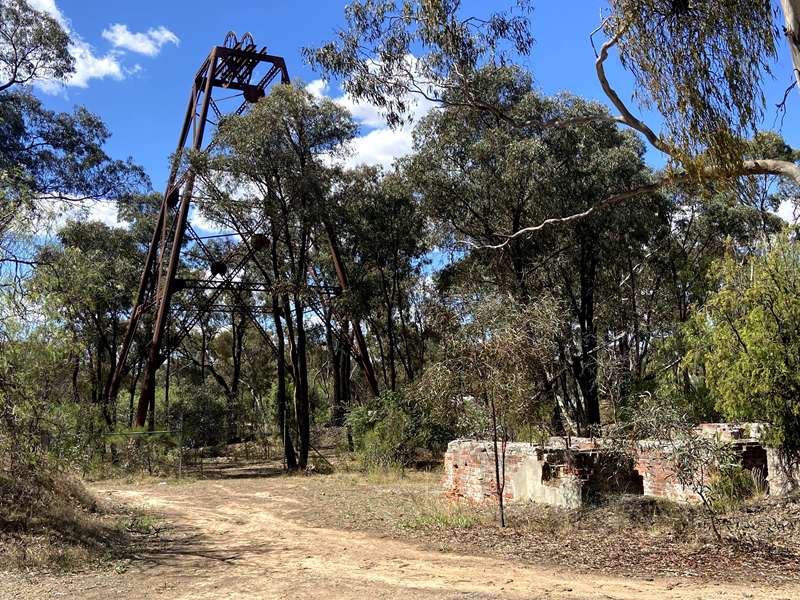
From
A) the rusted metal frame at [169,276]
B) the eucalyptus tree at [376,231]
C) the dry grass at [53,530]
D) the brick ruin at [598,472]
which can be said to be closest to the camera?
the dry grass at [53,530]

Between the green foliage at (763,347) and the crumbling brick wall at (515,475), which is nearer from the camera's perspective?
the green foliage at (763,347)

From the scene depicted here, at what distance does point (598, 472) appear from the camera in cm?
1105

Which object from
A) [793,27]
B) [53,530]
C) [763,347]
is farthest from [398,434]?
[793,27]

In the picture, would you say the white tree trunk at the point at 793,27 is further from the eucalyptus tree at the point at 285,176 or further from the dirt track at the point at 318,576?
the eucalyptus tree at the point at 285,176

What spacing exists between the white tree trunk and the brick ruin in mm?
5303

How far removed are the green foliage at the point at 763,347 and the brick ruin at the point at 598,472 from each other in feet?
2.08

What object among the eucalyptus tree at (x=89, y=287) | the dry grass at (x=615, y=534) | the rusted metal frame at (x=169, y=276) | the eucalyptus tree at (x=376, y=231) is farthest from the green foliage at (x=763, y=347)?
the rusted metal frame at (x=169, y=276)

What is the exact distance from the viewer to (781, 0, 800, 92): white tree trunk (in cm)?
766

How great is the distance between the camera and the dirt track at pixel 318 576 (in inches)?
271

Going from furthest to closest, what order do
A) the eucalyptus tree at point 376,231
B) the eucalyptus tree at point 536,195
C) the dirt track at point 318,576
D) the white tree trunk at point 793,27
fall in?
the eucalyptus tree at point 376,231, the eucalyptus tree at point 536,195, the white tree trunk at point 793,27, the dirt track at point 318,576

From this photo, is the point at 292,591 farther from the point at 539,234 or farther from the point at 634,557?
the point at 539,234

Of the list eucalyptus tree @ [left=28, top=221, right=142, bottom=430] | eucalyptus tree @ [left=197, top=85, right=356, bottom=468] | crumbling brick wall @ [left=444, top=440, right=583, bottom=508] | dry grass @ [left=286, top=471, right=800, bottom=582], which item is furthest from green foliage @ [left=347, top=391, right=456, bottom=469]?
eucalyptus tree @ [left=28, top=221, right=142, bottom=430]

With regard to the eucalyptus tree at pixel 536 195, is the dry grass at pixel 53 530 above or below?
below

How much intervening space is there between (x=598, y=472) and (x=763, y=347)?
3223 millimetres
